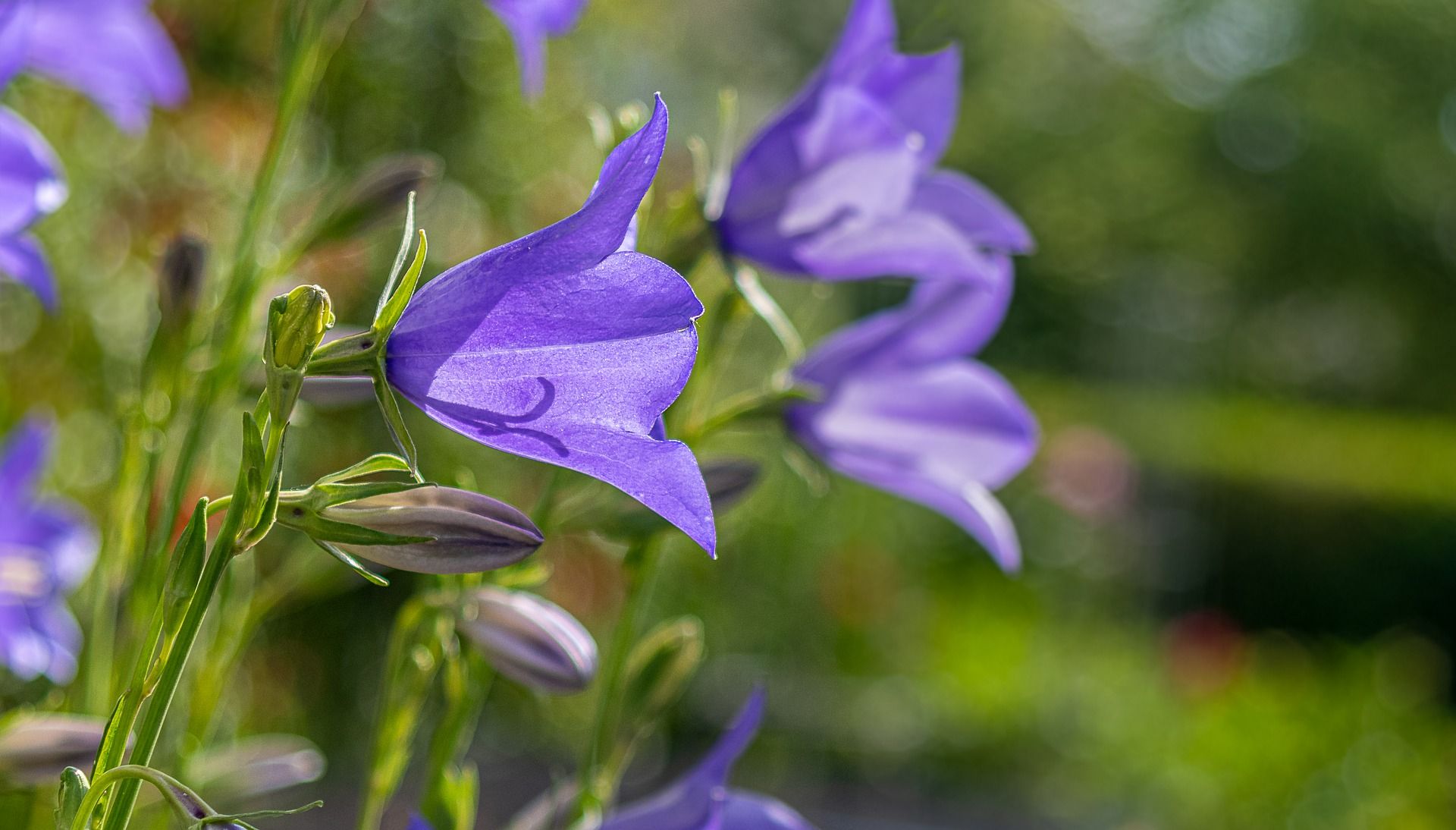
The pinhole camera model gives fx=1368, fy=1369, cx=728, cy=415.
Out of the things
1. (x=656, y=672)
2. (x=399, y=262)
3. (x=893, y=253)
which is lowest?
(x=656, y=672)

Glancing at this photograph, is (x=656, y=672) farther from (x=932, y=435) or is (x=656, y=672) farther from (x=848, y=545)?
(x=848, y=545)

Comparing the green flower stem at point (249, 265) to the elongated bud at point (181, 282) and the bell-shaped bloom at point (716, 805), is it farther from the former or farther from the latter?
the bell-shaped bloom at point (716, 805)

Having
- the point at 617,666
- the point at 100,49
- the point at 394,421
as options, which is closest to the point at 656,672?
the point at 617,666

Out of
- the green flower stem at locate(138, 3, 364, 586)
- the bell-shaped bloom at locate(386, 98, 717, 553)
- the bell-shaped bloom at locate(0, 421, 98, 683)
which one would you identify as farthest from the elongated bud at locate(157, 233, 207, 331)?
the bell-shaped bloom at locate(386, 98, 717, 553)

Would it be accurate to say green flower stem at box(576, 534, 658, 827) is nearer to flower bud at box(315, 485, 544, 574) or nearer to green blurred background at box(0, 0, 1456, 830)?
green blurred background at box(0, 0, 1456, 830)

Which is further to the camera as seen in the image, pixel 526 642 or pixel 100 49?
pixel 100 49

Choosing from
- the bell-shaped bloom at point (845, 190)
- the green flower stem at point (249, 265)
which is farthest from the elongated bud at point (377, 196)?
the bell-shaped bloom at point (845, 190)
